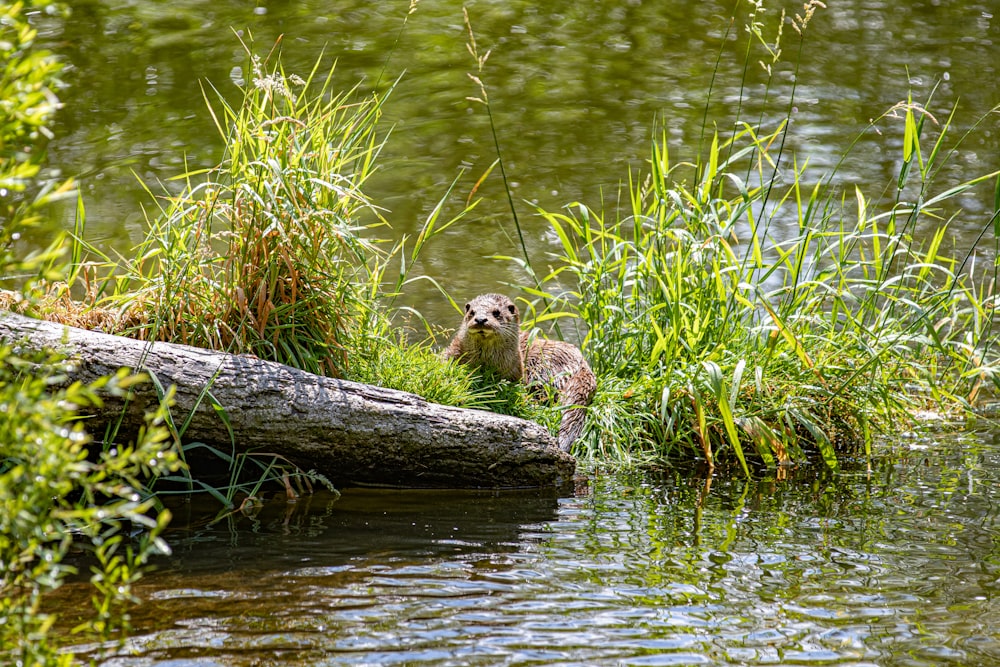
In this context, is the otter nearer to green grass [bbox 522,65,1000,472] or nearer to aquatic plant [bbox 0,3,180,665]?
green grass [bbox 522,65,1000,472]

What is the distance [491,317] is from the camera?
5680mm

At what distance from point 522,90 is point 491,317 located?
7.09 metres

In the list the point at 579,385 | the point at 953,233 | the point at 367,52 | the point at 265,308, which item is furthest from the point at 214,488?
the point at 367,52

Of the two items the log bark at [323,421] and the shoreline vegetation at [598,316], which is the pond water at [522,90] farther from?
the log bark at [323,421]

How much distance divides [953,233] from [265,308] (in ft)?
19.9

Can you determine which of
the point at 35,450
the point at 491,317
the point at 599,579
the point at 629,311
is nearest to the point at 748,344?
the point at 629,311

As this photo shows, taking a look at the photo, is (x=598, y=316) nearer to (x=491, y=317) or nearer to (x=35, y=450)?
(x=491, y=317)

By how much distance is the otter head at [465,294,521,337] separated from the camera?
563cm

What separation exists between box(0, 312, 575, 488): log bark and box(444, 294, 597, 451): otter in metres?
0.50

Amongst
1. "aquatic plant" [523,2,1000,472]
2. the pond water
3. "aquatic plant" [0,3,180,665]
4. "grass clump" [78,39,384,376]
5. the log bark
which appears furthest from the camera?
the pond water

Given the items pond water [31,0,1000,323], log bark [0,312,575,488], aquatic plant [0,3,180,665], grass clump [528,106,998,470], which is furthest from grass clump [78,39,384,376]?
pond water [31,0,1000,323]

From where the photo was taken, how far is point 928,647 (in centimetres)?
335

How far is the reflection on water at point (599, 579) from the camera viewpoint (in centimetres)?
328

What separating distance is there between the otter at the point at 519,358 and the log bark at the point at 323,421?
1.64 ft
